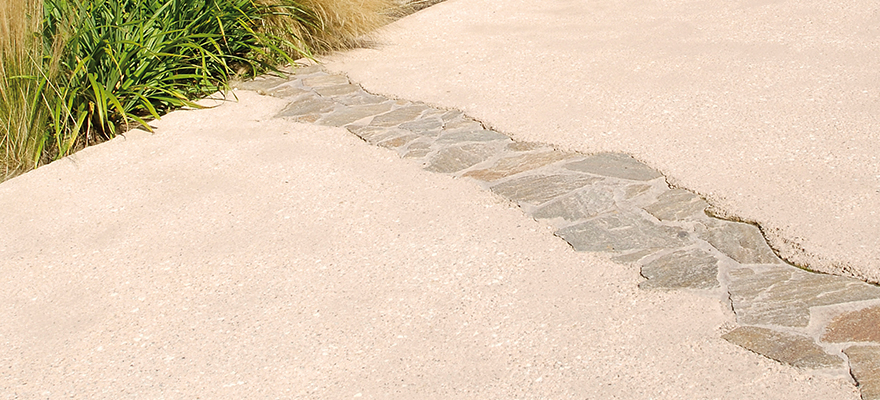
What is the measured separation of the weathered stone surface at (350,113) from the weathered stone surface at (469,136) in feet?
1.62

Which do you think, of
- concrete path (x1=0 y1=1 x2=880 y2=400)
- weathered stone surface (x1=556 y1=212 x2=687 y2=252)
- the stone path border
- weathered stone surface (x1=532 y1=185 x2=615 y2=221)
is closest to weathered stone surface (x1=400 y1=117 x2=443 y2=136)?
the stone path border

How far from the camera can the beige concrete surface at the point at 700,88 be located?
10.0ft

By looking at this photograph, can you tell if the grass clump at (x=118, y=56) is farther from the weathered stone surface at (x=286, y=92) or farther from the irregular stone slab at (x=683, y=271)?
the irregular stone slab at (x=683, y=271)

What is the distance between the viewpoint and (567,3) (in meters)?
5.95

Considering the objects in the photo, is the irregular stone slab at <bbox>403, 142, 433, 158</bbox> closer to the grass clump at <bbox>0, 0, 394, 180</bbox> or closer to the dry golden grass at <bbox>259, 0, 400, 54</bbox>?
the grass clump at <bbox>0, 0, 394, 180</bbox>

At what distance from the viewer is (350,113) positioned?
4.25m

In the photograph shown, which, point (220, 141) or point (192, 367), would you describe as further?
point (220, 141)

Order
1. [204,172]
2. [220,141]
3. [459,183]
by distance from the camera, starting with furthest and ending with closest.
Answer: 1. [220,141]
2. [204,172]
3. [459,183]

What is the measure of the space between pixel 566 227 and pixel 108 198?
1846 millimetres

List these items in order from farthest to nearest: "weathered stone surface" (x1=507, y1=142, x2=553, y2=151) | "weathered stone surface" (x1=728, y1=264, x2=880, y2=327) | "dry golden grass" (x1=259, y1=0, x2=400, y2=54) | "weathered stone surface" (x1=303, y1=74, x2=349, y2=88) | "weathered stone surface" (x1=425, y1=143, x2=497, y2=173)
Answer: "dry golden grass" (x1=259, y1=0, x2=400, y2=54), "weathered stone surface" (x1=303, y1=74, x2=349, y2=88), "weathered stone surface" (x1=507, y1=142, x2=553, y2=151), "weathered stone surface" (x1=425, y1=143, x2=497, y2=173), "weathered stone surface" (x1=728, y1=264, x2=880, y2=327)

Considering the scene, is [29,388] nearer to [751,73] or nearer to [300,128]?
[300,128]

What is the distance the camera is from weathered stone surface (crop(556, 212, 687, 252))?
112 inches

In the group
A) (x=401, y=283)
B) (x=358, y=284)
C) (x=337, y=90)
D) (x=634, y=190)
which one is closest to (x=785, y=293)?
(x=634, y=190)

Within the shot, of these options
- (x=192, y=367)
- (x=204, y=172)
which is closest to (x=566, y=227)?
(x=192, y=367)
